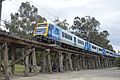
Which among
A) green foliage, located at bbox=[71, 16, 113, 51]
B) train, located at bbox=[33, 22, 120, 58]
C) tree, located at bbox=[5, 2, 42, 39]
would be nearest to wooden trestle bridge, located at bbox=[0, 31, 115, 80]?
train, located at bbox=[33, 22, 120, 58]

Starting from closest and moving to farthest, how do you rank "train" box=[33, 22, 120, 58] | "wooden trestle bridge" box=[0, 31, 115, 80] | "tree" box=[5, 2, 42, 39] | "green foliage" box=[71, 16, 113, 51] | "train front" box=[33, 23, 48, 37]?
"wooden trestle bridge" box=[0, 31, 115, 80] → "train front" box=[33, 23, 48, 37] → "train" box=[33, 22, 120, 58] → "tree" box=[5, 2, 42, 39] → "green foliage" box=[71, 16, 113, 51]

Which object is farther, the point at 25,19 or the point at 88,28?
the point at 88,28

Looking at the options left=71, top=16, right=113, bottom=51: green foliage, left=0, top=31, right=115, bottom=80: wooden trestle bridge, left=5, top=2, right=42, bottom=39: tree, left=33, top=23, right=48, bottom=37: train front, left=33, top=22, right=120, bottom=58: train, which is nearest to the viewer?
left=0, top=31, right=115, bottom=80: wooden trestle bridge

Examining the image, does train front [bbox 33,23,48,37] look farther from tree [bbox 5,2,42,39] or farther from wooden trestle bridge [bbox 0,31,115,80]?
tree [bbox 5,2,42,39]

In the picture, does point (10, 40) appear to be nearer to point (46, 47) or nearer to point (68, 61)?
point (46, 47)

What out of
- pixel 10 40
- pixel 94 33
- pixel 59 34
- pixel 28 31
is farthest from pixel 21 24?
pixel 10 40

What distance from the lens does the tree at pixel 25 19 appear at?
67.8m

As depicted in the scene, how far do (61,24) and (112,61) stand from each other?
23.0 m

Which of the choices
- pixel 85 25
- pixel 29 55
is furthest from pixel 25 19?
pixel 29 55

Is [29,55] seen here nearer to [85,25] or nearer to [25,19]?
[25,19]

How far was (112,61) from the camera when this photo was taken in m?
85.7

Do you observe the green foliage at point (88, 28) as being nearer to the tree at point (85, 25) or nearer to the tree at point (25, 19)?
the tree at point (85, 25)

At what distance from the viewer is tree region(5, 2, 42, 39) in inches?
2667

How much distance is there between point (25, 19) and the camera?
237 ft
